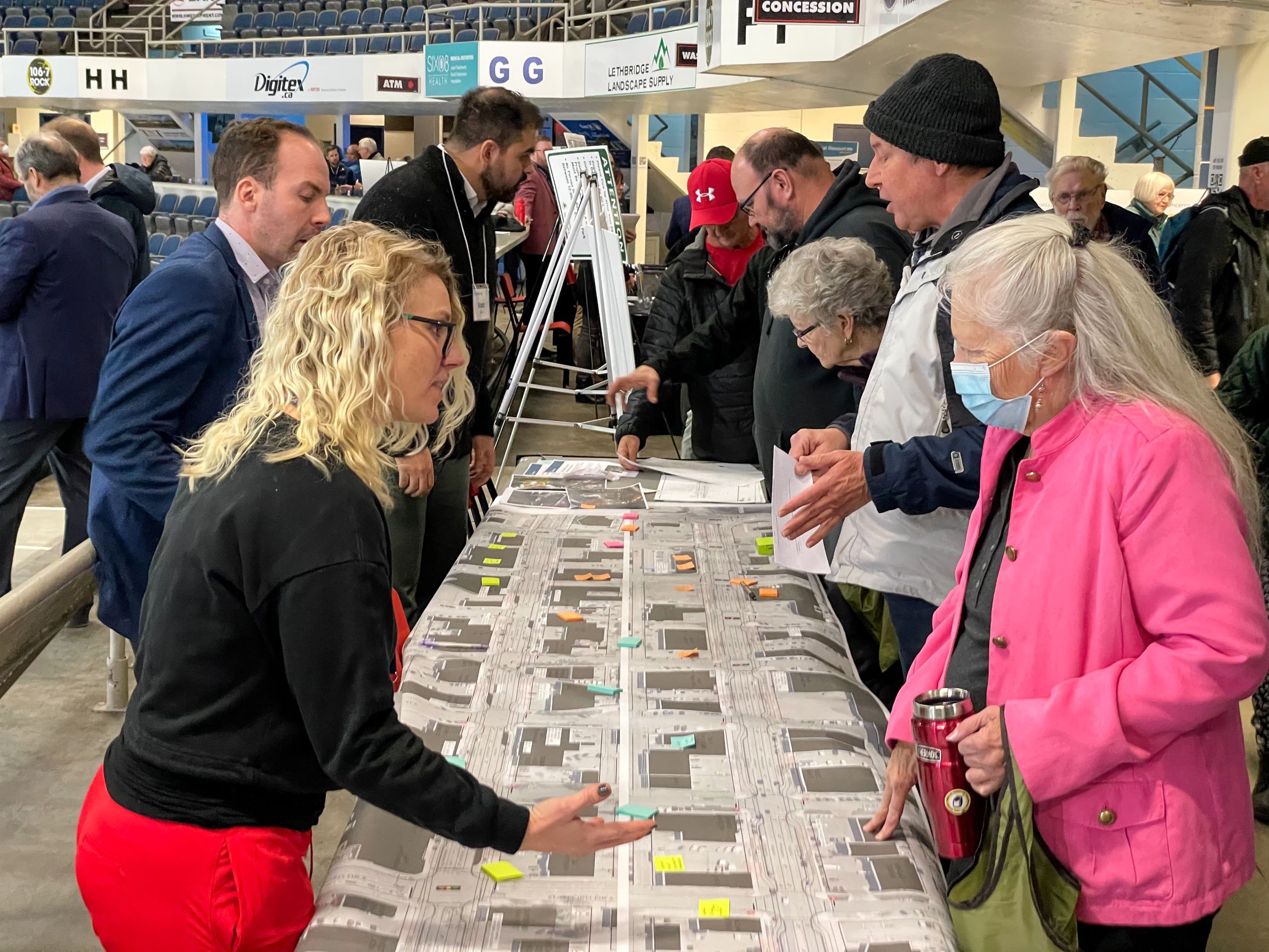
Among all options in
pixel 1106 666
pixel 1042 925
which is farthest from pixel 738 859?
pixel 1106 666

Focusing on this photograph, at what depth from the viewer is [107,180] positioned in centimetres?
416

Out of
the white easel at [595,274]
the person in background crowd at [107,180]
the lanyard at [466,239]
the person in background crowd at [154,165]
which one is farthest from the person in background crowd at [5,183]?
the person in background crowd at [154,165]

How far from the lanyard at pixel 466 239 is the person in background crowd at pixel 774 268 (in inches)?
19.1

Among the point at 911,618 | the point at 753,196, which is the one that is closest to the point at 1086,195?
the point at 753,196

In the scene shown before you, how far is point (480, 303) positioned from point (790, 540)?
51.7 inches

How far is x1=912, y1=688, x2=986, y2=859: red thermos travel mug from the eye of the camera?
4.12ft

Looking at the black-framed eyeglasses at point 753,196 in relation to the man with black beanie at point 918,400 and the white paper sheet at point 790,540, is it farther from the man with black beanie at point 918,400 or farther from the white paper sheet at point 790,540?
the white paper sheet at point 790,540

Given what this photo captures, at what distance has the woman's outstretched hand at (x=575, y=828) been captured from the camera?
1.21m

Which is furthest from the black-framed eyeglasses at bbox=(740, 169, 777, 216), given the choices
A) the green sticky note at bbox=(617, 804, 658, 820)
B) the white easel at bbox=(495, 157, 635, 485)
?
the white easel at bbox=(495, 157, 635, 485)

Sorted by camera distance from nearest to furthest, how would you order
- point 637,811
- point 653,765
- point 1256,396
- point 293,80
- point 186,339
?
point 637,811
point 653,765
point 186,339
point 1256,396
point 293,80

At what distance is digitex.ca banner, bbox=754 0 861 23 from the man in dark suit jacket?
215 inches

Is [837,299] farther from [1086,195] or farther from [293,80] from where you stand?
[293,80]

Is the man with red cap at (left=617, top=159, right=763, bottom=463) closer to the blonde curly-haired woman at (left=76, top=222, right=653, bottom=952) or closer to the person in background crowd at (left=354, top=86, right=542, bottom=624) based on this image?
the person in background crowd at (left=354, top=86, right=542, bottom=624)

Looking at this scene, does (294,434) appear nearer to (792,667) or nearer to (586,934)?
(586,934)
